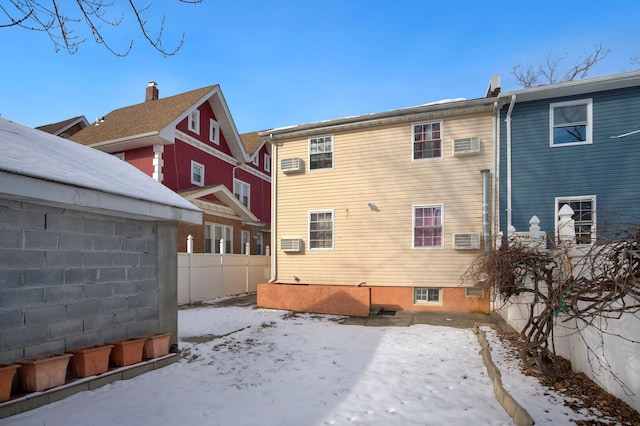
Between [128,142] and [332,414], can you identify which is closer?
[332,414]

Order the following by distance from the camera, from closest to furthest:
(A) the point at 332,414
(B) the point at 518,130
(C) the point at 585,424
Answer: (C) the point at 585,424
(A) the point at 332,414
(B) the point at 518,130

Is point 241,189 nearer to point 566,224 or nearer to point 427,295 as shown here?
point 427,295

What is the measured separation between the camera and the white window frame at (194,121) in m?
16.4

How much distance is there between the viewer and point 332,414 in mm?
3783

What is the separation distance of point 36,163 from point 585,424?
239 inches

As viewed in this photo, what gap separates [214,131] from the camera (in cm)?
1858

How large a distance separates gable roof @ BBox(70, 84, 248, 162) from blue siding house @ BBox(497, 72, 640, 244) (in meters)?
12.3

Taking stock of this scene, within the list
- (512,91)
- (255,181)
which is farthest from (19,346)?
(255,181)

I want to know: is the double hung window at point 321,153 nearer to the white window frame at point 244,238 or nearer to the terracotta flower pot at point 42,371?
the white window frame at point 244,238

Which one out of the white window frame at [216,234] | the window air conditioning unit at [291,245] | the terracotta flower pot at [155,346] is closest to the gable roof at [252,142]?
the white window frame at [216,234]

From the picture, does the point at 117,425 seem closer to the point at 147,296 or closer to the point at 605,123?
the point at 147,296

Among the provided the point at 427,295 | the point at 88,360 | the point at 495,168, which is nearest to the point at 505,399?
the point at 88,360

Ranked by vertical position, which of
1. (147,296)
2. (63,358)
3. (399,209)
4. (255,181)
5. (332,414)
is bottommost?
(332,414)

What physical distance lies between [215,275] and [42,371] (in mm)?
9108
